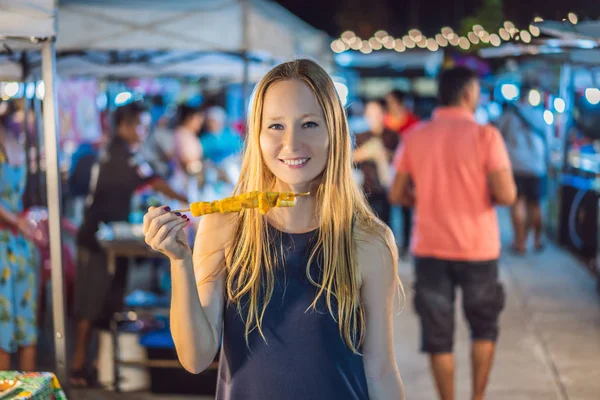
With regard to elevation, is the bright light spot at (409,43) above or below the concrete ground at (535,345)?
above

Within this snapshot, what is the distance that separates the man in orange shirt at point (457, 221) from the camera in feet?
16.2

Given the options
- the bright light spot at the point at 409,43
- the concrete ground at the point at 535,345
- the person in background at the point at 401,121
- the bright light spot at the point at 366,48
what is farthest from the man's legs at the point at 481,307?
the bright light spot at the point at 409,43

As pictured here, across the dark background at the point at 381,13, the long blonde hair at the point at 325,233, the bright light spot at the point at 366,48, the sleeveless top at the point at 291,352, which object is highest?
the dark background at the point at 381,13

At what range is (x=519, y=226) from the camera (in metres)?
11.6

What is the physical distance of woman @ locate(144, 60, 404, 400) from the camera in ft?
7.25

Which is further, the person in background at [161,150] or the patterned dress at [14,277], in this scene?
the person in background at [161,150]

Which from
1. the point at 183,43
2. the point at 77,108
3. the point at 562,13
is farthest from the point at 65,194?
A: the point at 562,13

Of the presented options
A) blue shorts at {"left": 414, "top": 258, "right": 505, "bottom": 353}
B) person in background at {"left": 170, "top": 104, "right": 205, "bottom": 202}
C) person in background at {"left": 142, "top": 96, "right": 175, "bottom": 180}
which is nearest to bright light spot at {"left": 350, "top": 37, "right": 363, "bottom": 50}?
person in background at {"left": 142, "top": 96, "right": 175, "bottom": 180}

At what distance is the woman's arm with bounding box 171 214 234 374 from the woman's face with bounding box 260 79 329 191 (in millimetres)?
274

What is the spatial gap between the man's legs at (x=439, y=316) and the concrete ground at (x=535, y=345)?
30.1 inches

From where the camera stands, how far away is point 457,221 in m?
4.96

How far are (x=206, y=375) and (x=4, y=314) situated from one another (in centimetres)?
149

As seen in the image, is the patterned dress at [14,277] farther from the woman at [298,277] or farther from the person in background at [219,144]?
the person in background at [219,144]

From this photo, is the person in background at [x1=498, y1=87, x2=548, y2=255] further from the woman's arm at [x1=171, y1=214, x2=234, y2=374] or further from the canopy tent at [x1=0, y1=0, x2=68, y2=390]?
the woman's arm at [x1=171, y1=214, x2=234, y2=374]
